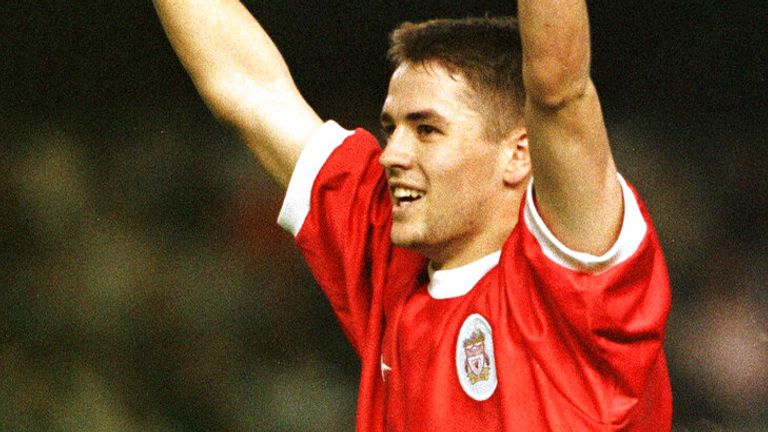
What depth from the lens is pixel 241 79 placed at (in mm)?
1361

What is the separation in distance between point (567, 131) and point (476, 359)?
0.93 feet

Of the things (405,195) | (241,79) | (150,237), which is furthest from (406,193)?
(150,237)

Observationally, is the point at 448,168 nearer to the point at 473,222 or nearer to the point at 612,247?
the point at 473,222

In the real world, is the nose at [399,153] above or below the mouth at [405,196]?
above

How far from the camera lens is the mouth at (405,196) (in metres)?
1.22

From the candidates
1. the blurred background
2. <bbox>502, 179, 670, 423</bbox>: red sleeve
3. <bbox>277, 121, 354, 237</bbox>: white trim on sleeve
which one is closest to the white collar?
<bbox>502, 179, 670, 423</bbox>: red sleeve

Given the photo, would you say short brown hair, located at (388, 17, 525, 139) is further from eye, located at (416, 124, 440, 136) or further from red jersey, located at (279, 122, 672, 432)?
red jersey, located at (279, 122, 672, 432)

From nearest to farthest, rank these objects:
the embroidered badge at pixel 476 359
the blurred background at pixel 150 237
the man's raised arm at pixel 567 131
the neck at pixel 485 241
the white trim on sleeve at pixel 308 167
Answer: the man's raised arm at pixel 567 131 < the embroidered badge at pixel 476 359 < the neck at pixel 485 241 < the white trim on sleeve at pixel 308 167 < the blurred background at pixel 150 237

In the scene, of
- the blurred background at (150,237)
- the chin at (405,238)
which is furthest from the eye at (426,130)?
the blurred background at (150,237)

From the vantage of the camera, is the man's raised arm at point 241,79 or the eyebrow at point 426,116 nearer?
the eyebrow at point 426,116

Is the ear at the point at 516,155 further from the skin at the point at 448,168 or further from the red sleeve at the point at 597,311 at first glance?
the red sleeve at the point at 597,311

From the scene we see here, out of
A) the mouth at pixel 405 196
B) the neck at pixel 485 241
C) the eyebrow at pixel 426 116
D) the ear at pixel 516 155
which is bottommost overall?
the neck at pixel 485 241

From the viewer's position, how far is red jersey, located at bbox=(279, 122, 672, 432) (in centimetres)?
102

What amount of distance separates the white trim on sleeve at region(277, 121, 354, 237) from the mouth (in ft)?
0.47
